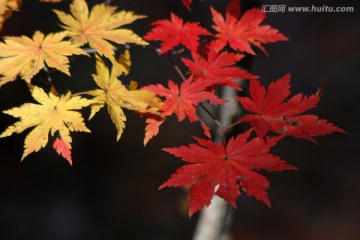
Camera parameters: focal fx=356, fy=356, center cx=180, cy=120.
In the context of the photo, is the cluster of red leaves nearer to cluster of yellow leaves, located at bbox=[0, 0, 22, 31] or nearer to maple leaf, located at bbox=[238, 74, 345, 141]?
maple leaf, located at bbox=[238, 74, 345, 141]

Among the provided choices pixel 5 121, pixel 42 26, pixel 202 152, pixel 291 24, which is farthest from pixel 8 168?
pixel 291 24

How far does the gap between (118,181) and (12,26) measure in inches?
116

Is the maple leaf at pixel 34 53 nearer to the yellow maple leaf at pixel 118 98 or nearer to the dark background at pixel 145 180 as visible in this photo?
the yellow maple leaf at pixel 118 98

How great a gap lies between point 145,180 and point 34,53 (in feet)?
11.2

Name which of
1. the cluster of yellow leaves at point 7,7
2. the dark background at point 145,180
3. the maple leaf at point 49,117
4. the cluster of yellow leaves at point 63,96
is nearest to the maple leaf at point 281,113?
the cluster of yellow leaves at point 63,96

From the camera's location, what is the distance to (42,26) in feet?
17.7

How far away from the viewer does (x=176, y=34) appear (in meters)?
1.56

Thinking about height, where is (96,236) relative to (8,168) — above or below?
below

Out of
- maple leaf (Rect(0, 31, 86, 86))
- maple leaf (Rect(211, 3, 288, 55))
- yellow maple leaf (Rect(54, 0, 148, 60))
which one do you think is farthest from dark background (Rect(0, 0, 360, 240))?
maple leaf (Rect(0, 31, 86, 86))

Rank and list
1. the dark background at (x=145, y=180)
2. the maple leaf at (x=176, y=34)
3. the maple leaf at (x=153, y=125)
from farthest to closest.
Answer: the dark background at (x=145, y=180), the maple leaf at (x=176, y=34), the maple leaf at (x=153, y=125)

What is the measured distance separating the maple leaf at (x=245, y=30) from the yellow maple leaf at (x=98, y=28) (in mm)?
418

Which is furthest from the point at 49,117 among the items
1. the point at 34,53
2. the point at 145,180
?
the point at 145,180

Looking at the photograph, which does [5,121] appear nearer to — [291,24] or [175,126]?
[175,126]

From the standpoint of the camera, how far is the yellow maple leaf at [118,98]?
1.37 m
